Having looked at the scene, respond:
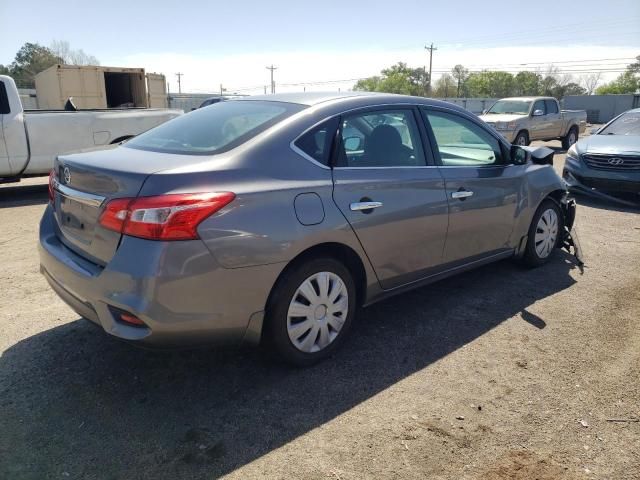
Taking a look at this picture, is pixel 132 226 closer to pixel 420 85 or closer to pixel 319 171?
pixel 319 171

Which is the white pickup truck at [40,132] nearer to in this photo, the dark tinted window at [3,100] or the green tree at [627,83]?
the dark tinted window at [3,100]

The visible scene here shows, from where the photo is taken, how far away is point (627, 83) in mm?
81375

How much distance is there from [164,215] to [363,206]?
1.27m

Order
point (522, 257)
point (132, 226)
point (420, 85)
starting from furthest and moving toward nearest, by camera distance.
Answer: point (420, 85)
point (522, 257)
point (132, 226)

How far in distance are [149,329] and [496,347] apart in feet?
7.57

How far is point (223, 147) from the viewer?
292cm

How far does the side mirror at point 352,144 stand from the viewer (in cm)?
325

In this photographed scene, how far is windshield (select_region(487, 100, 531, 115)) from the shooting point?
16266 millimetres

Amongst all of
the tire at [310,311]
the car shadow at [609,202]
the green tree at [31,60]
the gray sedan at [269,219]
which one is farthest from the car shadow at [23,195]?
the green tree at [31,60]

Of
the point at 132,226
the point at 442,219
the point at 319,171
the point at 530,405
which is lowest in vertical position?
the point at 530,405

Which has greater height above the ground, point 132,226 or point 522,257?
point 132,226

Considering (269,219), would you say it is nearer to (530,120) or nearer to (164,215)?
(164,215)

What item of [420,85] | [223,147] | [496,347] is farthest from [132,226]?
[420,85]

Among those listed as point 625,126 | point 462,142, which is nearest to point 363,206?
point 462,142
